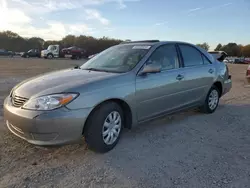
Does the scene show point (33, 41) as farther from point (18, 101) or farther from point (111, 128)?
point (111, 128)

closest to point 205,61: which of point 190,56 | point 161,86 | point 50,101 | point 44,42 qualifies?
point 190,56

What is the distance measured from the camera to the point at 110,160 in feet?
10.3

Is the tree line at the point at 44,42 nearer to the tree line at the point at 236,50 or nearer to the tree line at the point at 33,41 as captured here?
the tree line at the point at 33,41

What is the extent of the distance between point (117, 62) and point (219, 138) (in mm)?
2053

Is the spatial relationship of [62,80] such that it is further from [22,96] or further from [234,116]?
[234,116]

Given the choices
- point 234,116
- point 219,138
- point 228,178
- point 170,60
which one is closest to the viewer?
point 228,178

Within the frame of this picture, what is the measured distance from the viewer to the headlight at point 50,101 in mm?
2908

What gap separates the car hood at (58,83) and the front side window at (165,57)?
0.86 metres

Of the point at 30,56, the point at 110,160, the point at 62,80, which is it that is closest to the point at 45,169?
the point at 110,160

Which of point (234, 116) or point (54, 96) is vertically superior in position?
point (54, 96)

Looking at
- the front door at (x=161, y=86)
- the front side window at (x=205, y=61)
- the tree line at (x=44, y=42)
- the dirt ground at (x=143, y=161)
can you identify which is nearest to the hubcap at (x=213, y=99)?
Answer: the front side window at (x=205, y=61)

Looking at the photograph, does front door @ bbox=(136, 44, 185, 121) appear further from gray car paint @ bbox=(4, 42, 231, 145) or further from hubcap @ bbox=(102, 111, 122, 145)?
hubcap @ bbox=(102, 111, 122, 145)

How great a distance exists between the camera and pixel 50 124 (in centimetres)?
286

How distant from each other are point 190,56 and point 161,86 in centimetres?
126
